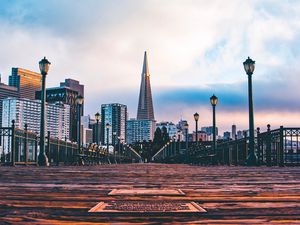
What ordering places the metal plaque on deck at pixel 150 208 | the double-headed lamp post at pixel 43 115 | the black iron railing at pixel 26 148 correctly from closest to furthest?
the metal plaque on deck at pixel 150 208
the black iron railing at pixel 26 148
the double-headed lamp post at pixel 43 115

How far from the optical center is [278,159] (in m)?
16.4

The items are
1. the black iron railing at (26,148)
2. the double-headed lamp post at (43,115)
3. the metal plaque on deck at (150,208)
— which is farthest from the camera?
the double-headed lamp post at (43,115)

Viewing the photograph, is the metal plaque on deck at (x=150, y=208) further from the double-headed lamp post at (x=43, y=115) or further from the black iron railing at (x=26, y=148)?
the double-headed lamp post at (x=43, y=115)

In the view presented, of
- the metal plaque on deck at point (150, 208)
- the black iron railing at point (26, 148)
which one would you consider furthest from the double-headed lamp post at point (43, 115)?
the metal plaque on deck at point (150, 208)

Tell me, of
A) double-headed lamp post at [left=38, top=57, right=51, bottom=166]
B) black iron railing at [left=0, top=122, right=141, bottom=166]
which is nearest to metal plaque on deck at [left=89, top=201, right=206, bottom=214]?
black iron railing at [left=0, top=122, right=141, bottom=166]

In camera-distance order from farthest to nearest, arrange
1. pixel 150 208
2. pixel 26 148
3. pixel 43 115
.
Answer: pixel 43 115, pixel 26 148, pixel 150 208

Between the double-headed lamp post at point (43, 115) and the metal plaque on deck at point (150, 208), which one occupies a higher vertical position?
the double-headed lamp post at point (43, 115)

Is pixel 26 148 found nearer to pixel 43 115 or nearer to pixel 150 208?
pixel 43 115

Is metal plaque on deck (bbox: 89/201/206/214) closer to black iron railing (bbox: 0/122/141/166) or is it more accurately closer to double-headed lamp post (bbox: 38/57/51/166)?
black iron railing (bbox: 0/122/141/166)

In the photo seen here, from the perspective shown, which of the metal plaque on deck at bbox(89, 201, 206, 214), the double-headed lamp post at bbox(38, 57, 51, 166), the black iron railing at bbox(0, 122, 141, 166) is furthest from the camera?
the double-headed lamp post at bbox(38, 57, 51, 166)

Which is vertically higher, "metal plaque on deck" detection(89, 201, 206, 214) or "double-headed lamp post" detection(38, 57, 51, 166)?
"double-headed lamp post" detection(38, 57, 51, 166)

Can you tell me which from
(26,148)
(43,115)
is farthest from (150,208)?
(43,115)

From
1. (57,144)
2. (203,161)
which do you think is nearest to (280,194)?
(57,144)

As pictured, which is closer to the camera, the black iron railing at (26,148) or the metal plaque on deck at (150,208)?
the metal plaque on deck at (150,208)
